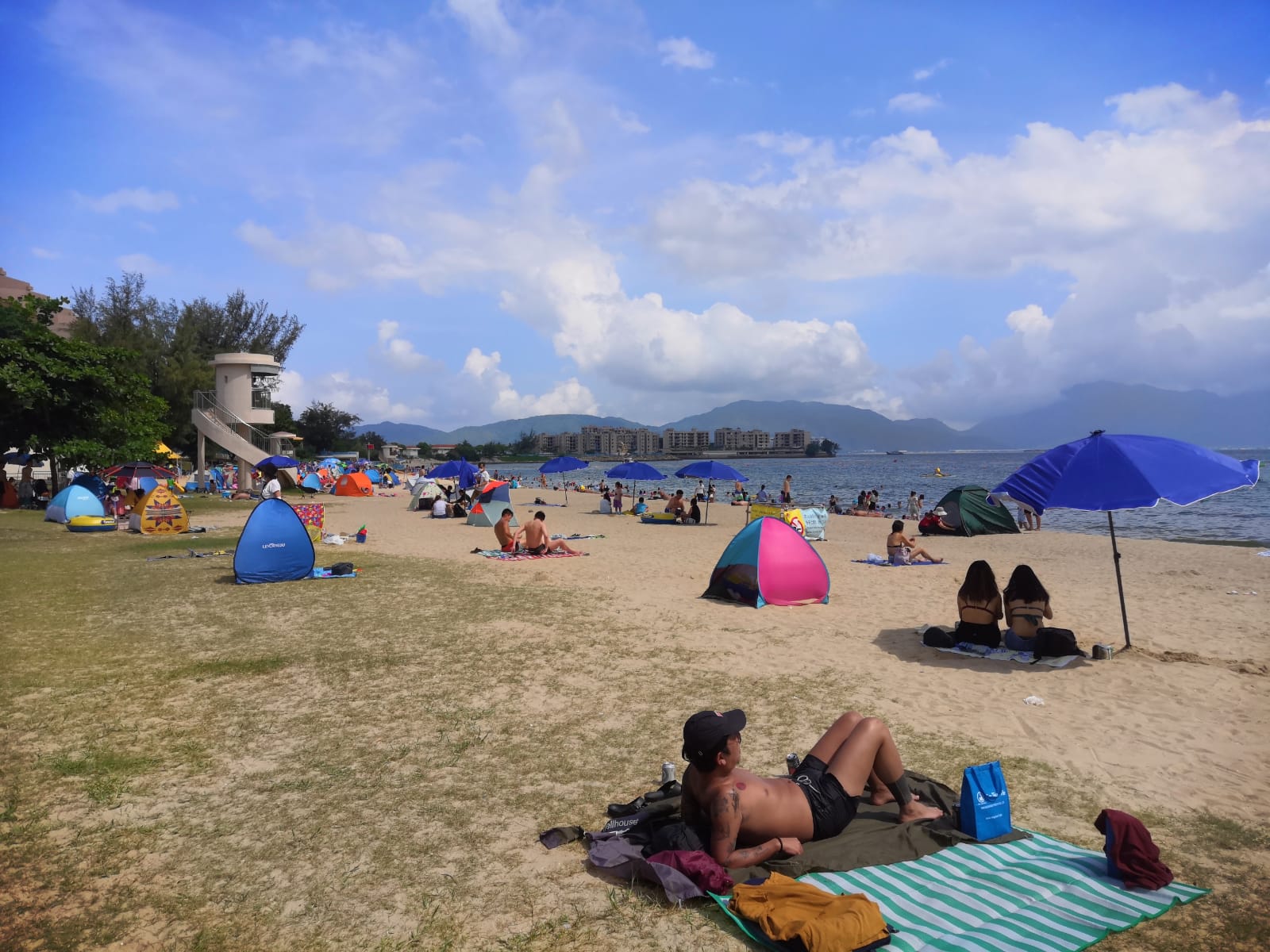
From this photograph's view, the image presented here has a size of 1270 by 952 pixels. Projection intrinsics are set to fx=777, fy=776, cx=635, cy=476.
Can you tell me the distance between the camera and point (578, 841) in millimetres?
4402

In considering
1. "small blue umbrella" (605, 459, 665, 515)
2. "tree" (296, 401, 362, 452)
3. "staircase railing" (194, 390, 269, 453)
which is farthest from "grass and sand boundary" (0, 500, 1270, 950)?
"tree" (296, 401, 362, 452)

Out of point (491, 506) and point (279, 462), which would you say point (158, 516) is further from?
point (279, 462)

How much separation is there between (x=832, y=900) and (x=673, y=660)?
4.79 metres

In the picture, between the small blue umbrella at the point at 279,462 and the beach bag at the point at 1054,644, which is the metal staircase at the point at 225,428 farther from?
the beach bag at the point at 1054,644

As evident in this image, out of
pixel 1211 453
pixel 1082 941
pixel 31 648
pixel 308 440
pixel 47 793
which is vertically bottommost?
pixel 1082 941

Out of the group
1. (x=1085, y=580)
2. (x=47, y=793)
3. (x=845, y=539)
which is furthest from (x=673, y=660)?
(x=845, y=539)

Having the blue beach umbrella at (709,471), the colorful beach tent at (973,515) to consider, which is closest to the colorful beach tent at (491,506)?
the blue beach umbrella at (709,471)

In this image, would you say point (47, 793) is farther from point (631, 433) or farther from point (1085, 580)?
point (631, 433)

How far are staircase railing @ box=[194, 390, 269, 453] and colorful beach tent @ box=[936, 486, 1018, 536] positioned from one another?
3009cm

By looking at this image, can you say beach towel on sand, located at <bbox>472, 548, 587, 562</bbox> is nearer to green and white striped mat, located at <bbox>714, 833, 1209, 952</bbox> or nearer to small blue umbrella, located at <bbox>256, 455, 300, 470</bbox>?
green and white striped mat, located at <bbox>714, 833, 1209, 952</bbox>

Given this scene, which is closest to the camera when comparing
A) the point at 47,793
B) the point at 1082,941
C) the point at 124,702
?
the point at 1082,941

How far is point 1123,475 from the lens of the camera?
7.52 metres

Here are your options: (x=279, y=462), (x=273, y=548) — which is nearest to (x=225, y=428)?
(x=279, y=462)

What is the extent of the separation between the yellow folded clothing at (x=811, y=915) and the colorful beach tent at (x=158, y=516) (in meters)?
20.3
